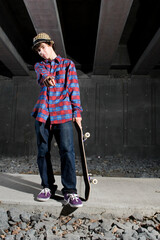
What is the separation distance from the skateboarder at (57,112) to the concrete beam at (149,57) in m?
4.78

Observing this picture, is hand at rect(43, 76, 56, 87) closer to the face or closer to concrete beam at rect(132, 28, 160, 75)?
the face

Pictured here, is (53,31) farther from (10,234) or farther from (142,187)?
(10,234)

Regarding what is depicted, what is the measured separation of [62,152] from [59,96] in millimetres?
600

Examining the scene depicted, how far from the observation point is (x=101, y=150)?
986 cm

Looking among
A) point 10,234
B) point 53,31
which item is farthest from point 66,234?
point 53,31

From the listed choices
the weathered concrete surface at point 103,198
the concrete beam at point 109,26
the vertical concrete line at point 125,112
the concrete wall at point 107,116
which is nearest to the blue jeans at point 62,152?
the weathered concrete surface at point 103,198

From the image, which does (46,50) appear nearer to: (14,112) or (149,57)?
(149,57)

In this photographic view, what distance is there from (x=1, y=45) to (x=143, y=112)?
6954 mm

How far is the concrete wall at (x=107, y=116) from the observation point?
9781 mm

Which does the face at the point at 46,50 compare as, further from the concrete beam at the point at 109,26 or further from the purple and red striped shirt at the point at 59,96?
the concrete beam at the point at 109,26

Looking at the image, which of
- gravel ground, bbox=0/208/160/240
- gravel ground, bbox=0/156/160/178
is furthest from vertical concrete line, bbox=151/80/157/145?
gravel ground, bbox=0/208/160/240

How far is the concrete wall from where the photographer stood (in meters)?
9.78

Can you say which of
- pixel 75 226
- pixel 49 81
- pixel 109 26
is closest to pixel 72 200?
pixel 75 226

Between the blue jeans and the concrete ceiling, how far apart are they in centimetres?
356
